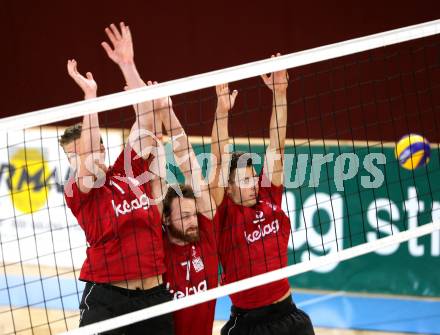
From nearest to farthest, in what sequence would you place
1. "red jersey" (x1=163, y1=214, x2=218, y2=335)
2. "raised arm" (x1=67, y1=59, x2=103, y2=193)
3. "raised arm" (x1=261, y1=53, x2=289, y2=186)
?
"raised arm" (x1=67, y1=59, x2=103, y2=193), "red jersey" (x1=163, y1=214, x2=218, y2=335), "raised arm" (x1=261, y1=53, x2=289, y2=186)

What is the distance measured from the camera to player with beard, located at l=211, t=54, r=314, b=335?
16.6 feet

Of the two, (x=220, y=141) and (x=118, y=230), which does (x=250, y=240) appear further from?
(x=118, y=230)

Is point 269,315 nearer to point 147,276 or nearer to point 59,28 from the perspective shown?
point 147,276

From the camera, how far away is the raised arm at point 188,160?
16.3ft

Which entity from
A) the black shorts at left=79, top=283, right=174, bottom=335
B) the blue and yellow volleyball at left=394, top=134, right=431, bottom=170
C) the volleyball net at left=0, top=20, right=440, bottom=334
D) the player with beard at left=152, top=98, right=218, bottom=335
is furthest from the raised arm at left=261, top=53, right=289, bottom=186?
the blue and yellow volleyball at left=394, top=134, right=431, bottom=170

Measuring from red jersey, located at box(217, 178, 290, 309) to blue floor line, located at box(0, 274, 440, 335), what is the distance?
213 centimetres

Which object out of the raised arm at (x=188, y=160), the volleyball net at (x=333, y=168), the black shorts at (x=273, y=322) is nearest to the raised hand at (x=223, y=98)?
the raised arm at (x=188, y=160)

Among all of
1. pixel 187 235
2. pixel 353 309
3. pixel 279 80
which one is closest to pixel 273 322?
pixel 187 235

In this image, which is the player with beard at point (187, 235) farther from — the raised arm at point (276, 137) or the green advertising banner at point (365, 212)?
the green advertising banner at point (365, 212)

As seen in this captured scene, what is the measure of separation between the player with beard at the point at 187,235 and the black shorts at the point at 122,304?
0.16m

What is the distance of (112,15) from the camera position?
8133mm

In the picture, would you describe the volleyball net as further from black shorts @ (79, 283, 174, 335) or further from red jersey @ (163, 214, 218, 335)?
black shorts @ (79, 283, 174, 335)

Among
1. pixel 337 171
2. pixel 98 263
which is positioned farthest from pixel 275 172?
pixel 337 171

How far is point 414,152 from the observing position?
23.0 feet
